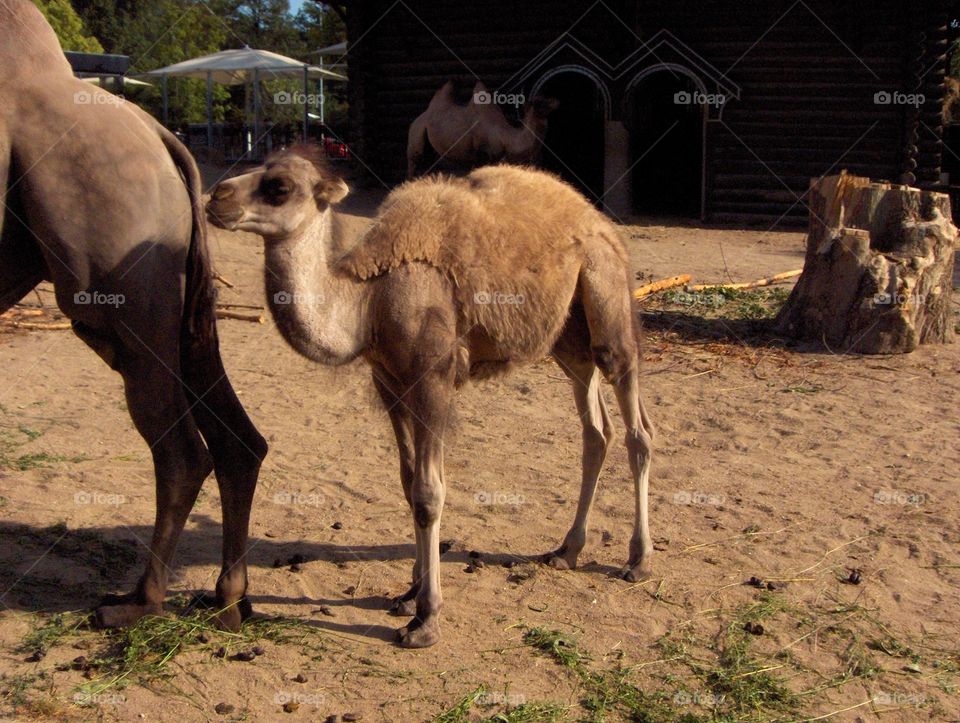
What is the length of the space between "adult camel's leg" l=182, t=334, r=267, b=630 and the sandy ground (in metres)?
0.29

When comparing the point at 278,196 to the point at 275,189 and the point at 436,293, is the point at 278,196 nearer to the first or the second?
the point at 275,189

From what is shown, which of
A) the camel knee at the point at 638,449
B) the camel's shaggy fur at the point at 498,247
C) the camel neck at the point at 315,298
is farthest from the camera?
the camel knee at the point at 638,449

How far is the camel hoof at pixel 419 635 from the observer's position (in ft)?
14.4

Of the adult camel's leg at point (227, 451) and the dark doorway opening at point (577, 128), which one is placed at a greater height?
the dark doorway opening at point (577, 128)

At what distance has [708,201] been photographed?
58.7 feet

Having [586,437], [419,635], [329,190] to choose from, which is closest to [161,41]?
[586,437]

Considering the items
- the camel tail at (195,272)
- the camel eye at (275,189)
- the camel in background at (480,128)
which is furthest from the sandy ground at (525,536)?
the camel in background at (480,128)

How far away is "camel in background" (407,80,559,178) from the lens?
17672 mm

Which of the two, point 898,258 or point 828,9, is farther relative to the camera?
point 828,9

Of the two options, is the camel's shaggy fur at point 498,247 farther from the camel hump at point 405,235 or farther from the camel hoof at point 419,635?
the camel hoof at point 419,635

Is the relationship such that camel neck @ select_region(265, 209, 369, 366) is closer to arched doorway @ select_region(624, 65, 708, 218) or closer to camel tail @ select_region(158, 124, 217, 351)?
camel tail @ select_region(158, 124, 217, 351)

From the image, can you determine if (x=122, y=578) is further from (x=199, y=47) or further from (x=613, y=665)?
(x=199, y=47)

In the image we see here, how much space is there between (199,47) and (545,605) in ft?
147

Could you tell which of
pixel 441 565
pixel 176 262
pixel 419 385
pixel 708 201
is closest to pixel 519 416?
pixel 441 565
